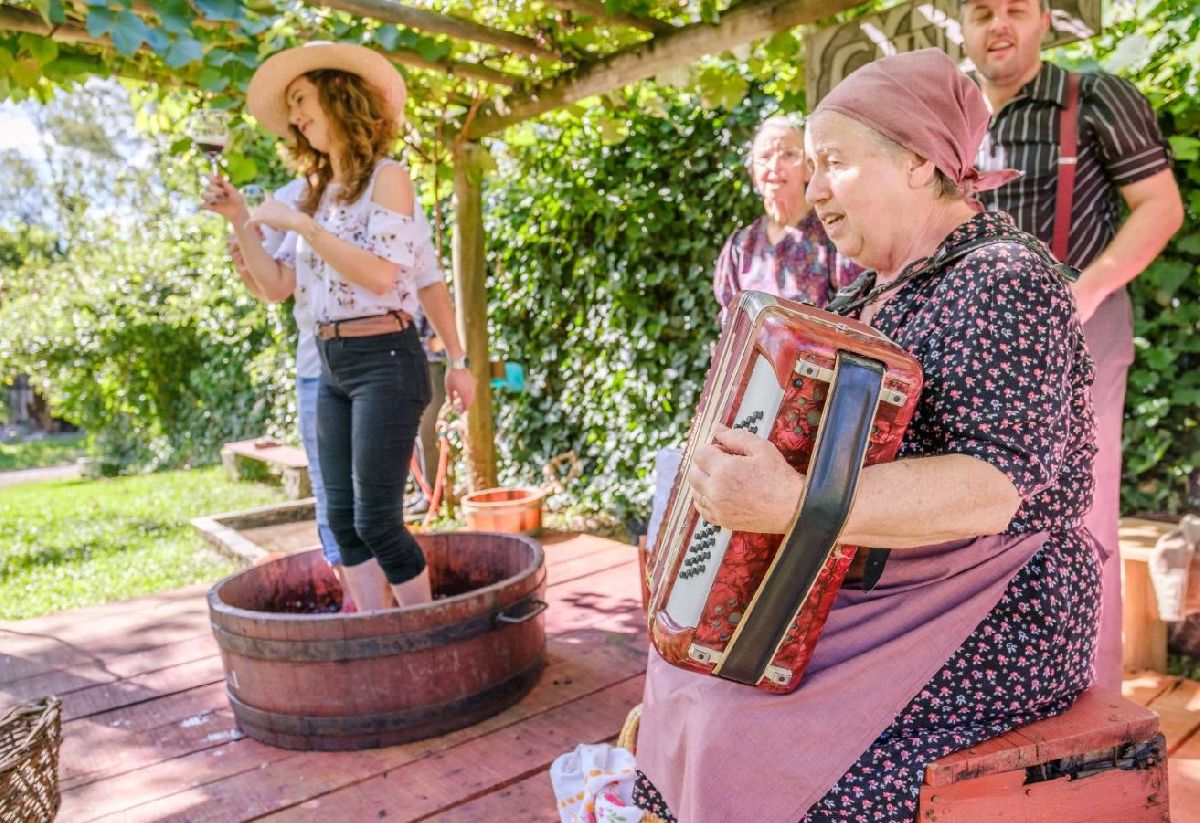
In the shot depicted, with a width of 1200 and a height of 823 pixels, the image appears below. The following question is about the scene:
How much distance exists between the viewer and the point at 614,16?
3.47 meters

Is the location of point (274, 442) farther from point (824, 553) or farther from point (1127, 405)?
point (824, 553)

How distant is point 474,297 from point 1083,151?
11.4ft

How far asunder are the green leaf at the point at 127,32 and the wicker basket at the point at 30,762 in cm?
190

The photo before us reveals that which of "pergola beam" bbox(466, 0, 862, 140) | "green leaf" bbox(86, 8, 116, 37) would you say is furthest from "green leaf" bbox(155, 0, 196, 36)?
"pergola beam" bbox(466, 0, 862, 140)

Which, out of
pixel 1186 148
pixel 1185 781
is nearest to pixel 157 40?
pixel 1186 148

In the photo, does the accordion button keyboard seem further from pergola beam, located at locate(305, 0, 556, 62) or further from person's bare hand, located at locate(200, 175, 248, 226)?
pergola beam, located at locate(305, 0, 556, 62)

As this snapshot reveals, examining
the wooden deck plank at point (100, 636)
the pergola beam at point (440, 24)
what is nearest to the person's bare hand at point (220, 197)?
the pergola beam at point (440, 24)

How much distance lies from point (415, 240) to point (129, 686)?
1851mm

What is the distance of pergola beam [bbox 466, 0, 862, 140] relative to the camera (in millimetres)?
3254

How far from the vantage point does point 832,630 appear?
1.29 metres

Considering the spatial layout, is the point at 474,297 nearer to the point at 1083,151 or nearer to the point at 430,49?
the point at 430,49

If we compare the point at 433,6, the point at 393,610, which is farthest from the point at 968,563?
the point at 433,6

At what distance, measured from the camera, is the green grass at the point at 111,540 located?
197 inches

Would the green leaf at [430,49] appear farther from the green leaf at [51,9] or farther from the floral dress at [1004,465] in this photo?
the floral dress at [1004,465]
